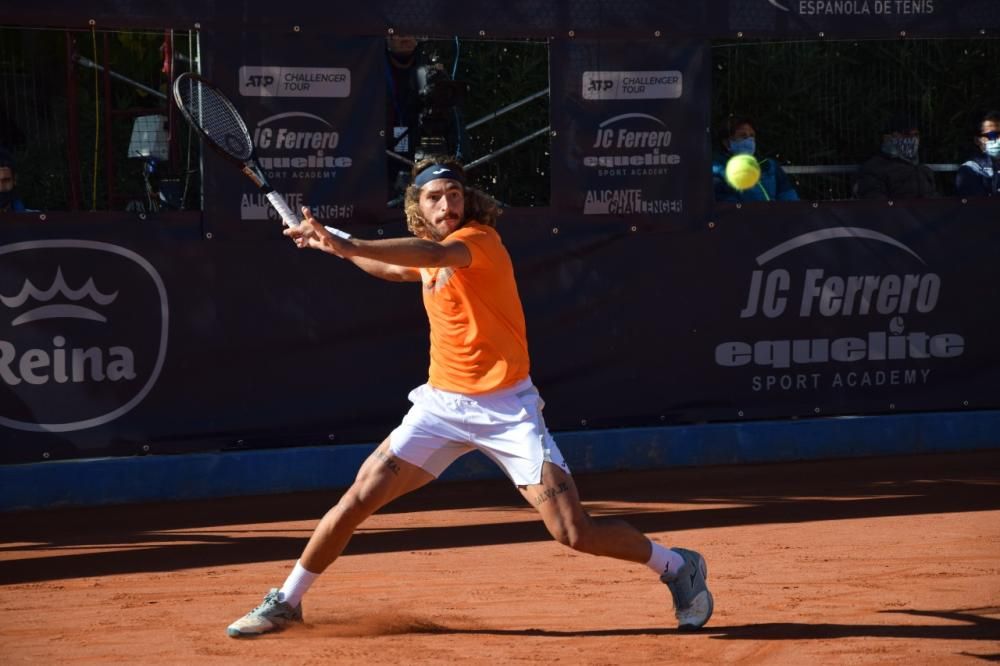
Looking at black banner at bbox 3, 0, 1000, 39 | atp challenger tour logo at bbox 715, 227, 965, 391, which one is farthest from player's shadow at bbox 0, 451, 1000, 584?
black banner at bbox 3, 0, 1000, 39

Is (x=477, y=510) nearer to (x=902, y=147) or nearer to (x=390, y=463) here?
(x=390, y=463)

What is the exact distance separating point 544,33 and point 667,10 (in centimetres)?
84

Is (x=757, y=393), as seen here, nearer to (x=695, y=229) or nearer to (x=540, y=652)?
(x=695, y=229)

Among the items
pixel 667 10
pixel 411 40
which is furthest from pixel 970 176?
pixel 411 40

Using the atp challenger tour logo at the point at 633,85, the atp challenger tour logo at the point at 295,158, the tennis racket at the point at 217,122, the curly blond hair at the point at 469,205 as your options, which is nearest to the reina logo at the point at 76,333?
the atp challenger tour logo at the point at 295,158

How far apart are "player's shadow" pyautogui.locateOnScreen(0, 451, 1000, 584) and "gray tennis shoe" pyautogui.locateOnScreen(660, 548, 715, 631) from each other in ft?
6.77

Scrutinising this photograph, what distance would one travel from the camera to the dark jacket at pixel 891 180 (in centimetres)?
1037

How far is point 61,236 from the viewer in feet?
27.8

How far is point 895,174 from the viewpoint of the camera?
10469 mm

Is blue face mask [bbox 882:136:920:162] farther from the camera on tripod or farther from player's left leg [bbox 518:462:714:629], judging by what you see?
player's left leg [bbox 518:462:714:629]

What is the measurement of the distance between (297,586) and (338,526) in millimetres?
317

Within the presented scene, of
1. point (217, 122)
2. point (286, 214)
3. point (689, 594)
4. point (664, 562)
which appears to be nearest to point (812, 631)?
point (689, 594)

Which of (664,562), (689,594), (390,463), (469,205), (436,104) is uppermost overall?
(436,104)

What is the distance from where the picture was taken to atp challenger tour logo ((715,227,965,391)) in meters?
9.79
